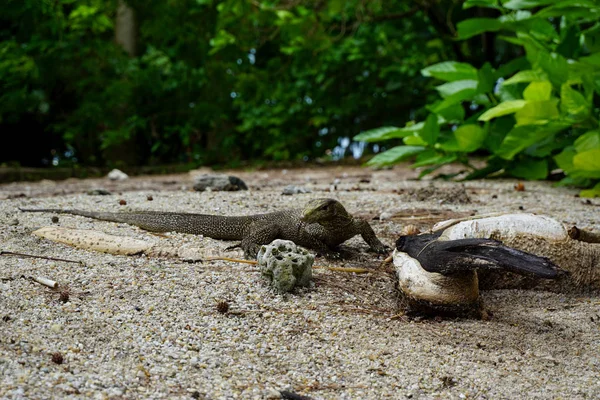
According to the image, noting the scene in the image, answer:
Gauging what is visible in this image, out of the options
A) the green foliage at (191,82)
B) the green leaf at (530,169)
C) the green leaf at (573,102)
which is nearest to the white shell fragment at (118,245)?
the green leaf at (573,102)

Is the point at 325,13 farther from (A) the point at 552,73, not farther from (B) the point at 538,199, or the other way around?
(B) the point at 538,199

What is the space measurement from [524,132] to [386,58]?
15.0 feet

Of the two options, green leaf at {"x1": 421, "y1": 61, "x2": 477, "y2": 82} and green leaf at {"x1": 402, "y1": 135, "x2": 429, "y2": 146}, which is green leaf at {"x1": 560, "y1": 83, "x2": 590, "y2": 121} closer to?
green leaf at {"x1": 421, "y1": 61, "x2": 477, "y2": 82}

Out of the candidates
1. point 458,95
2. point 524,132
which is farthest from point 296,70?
point 524,132

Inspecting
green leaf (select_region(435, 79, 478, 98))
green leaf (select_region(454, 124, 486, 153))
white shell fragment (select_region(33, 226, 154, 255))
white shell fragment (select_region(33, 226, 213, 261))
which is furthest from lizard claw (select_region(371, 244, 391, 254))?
green leaf (select_region(435, 79, 478, 98))

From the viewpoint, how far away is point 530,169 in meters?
5.96

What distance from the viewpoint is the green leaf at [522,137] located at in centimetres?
523

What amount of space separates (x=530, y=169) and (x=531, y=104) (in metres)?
1.15

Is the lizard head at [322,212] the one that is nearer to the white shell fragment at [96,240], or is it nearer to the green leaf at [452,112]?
the white shell fragment at [96,240]

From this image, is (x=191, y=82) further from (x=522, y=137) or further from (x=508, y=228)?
(x=508, y=228)

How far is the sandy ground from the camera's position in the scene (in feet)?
6.57

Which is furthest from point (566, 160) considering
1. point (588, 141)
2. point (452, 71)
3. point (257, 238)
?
point (257, 238)

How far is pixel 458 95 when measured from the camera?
5.88m

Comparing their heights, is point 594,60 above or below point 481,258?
above
